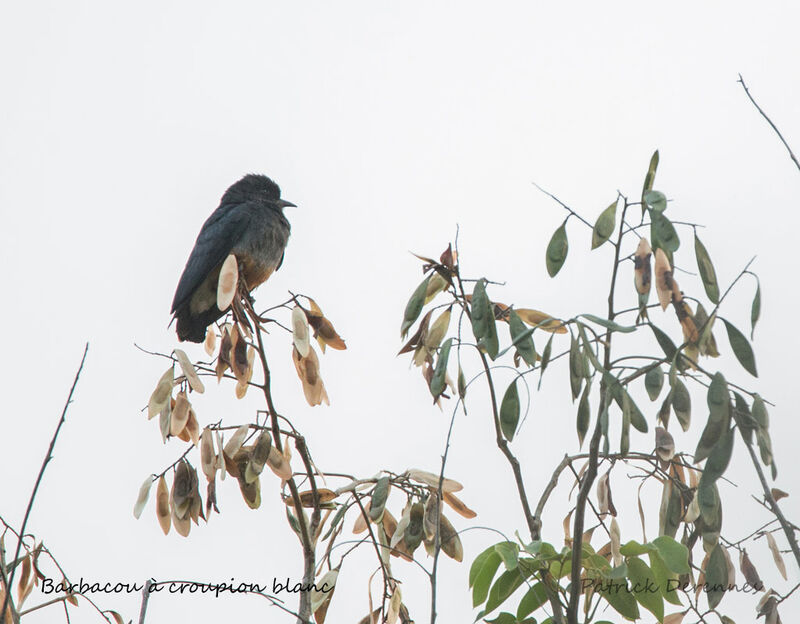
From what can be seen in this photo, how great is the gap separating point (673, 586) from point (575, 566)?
587mm

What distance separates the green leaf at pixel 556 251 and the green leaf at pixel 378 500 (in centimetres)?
89

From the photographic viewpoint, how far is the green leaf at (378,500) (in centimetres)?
306

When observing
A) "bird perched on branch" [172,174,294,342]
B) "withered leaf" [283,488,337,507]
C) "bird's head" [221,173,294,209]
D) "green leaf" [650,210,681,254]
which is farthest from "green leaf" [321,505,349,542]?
"bird's head" [221,173,294,209]

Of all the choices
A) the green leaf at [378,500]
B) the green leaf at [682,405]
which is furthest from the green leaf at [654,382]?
the green leaf at [378,500]

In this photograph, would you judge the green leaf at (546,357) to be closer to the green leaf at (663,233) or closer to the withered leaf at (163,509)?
the green leaf at (663,233)

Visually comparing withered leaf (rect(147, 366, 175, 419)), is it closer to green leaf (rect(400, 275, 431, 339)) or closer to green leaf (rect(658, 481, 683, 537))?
green leaf (rect(400, 275, 431, 339))

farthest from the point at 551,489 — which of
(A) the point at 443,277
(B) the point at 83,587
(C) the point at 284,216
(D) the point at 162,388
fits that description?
(C) the point at 284,216

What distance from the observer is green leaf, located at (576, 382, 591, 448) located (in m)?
2.51

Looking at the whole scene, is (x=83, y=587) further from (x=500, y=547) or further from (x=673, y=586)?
(x=673, y=586)

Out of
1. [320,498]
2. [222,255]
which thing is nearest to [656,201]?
[320,498]

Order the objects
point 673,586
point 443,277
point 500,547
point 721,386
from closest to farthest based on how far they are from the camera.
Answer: point 721,386
point 500,547
point 673,586
point 443,277

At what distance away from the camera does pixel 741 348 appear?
2320 millimetres

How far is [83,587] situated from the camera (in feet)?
10.0

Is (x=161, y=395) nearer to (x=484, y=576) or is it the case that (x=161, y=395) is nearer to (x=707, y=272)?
(x=484, y=576)
